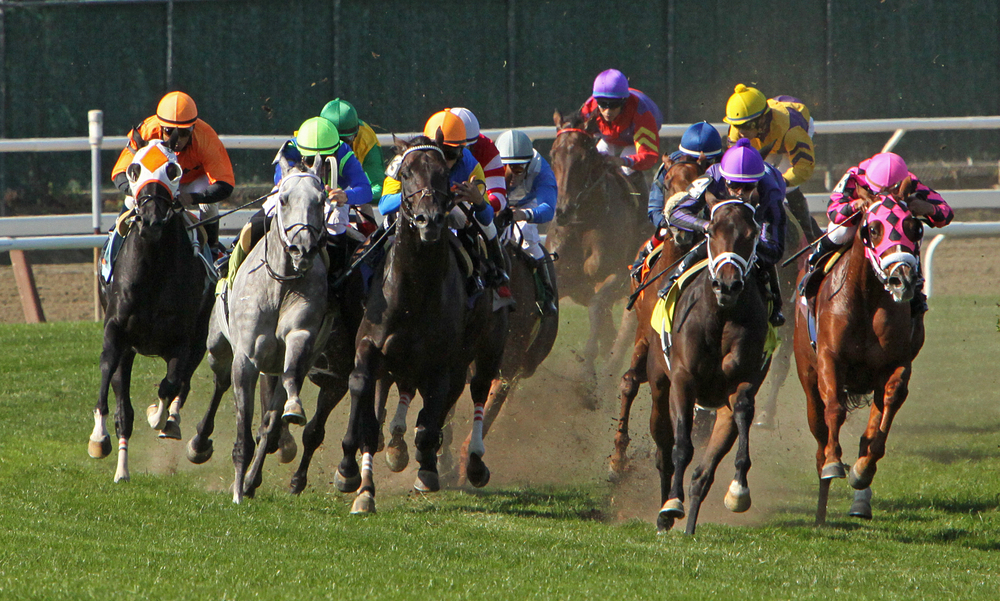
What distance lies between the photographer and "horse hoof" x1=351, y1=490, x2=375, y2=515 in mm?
7457

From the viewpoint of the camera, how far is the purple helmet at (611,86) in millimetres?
11703

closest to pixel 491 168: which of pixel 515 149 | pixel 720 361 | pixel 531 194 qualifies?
pixel 515 149

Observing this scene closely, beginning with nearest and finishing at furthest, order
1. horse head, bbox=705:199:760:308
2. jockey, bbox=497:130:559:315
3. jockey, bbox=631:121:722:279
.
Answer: horse head, bbox=705:199:760:308 < jockey, bbox=631:121:722:279 < jockey, bbox=497:130:559:315

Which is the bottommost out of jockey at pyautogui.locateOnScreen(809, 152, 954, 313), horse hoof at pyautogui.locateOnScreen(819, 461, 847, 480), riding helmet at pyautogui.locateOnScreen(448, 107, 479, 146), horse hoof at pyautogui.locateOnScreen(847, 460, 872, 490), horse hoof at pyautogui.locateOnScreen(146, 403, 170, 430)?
horse hoof at pyautogui.locateOnScreen(847, 460, 872, 490)

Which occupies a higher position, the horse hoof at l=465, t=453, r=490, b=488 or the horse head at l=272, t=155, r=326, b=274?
the horse head at l=272, t=155, r=326, b=274

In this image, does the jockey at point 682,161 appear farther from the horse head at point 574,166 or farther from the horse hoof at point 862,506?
the horse head at point 574,166

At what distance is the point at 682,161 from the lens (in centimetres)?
872

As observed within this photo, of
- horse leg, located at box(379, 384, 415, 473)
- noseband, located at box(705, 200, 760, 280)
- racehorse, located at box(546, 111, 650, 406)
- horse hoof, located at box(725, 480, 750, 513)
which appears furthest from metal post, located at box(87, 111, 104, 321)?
horse hoof, located at box(725, 480, 750, 513)

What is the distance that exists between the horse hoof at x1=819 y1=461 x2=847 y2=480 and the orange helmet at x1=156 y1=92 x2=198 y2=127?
14.8 ft

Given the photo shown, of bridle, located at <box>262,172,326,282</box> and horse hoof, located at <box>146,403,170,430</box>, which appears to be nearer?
bridle, located at <box>262,172,326,282</box>

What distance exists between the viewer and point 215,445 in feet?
32.7

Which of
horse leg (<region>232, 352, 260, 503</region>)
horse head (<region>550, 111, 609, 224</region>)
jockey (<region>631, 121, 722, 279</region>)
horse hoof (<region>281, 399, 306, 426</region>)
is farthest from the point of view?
horse head (<region>550, 111, 609, 224</region>)

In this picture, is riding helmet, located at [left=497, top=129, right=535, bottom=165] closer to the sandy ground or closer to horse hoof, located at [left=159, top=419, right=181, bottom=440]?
the sandy ground

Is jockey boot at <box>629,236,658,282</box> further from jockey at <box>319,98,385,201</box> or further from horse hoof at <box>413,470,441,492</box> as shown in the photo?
horse hoof at <box>413,470,441,492</box>
